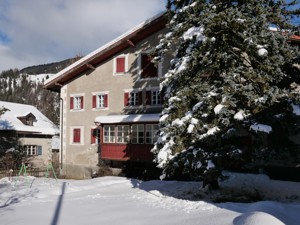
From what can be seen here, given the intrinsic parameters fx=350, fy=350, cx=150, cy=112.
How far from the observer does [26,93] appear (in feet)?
399

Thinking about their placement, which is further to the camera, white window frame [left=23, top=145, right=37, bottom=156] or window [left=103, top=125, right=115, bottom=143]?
white window frame [left=23, top=145, right=37, bottom=156]

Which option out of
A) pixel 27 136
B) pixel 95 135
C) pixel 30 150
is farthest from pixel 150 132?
pixel 30 150

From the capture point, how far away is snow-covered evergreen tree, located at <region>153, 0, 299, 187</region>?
1352 centimetres

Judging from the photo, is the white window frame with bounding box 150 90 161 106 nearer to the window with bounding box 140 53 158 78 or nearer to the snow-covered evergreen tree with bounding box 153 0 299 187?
the window with bounding box 140 53 158 78

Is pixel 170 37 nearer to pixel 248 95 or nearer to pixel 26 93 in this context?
pixel 248 95

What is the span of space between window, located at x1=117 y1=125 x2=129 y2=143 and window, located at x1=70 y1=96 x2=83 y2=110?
587 centimetres

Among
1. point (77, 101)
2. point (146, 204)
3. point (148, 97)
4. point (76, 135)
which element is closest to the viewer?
point (146, 204)

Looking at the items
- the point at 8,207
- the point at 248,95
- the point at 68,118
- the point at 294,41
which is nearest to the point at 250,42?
the point at 248,95

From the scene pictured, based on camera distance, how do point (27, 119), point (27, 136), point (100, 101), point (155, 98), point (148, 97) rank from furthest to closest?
point (27, 119)
point (27, 136)
point (100, 101)
point (148, 97)
point (155, 98)

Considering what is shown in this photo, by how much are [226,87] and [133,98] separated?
13.5m

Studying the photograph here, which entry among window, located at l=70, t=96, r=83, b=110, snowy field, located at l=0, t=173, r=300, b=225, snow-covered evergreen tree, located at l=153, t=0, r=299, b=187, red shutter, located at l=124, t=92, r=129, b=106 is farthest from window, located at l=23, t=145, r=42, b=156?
snow-covered evergreen tree, located at l=153, t=0, r=299, b=187

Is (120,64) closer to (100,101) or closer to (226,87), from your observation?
(100,101)

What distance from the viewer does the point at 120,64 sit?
27672mm

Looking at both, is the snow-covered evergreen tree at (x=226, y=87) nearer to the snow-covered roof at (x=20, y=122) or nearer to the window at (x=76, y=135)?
the window at (x=76, y=135)
